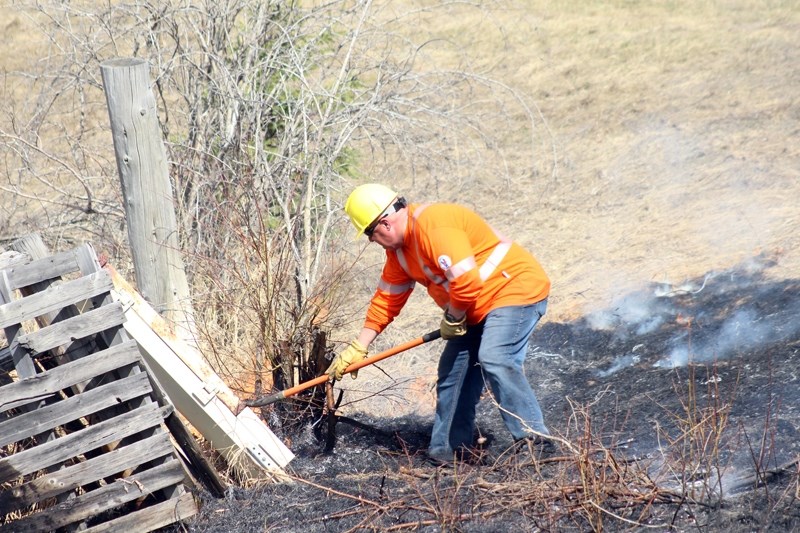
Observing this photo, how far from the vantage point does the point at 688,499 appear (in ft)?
13.0

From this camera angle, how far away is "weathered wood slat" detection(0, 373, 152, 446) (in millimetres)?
4285

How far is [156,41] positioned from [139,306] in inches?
106

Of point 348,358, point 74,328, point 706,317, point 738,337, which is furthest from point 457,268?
point 706,317

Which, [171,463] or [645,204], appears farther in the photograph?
[645,204]

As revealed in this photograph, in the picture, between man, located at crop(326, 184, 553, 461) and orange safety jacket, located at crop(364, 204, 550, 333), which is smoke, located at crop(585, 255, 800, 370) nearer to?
man, located at crop(326, 184, 553, 461)

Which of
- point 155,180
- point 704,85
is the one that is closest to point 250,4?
point 155,180

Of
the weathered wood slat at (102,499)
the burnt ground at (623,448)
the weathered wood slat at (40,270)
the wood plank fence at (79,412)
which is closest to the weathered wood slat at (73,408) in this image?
the wood plank fence at (79,412)

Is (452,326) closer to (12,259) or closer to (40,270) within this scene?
(40,270)

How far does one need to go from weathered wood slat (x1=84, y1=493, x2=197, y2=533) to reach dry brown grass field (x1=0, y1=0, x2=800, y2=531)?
164cm

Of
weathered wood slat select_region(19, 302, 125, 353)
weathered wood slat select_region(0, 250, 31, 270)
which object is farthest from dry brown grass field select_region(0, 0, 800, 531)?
weathered wood slat select_region(0, 250, 31, 270)

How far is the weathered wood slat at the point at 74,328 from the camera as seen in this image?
418 centimetres

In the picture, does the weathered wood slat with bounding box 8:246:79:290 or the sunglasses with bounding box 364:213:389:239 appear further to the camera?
the sunglasses with bounding box 364:213:389:239

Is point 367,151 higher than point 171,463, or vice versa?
point 367,151

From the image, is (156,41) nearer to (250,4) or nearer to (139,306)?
(250,4)
